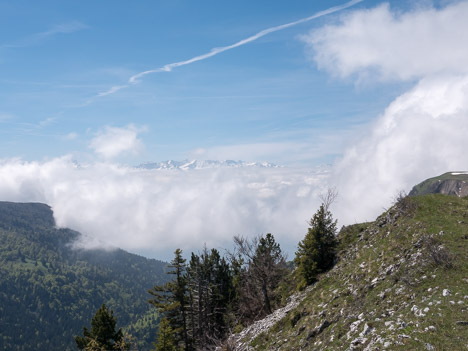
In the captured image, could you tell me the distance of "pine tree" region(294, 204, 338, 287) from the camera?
4375 centimetres

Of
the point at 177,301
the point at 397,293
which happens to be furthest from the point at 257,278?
the point at 397,293

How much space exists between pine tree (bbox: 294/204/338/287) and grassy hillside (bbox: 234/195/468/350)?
4.52m

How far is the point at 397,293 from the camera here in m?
22.3

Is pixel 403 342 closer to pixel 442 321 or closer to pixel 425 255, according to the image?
pixel 442 321

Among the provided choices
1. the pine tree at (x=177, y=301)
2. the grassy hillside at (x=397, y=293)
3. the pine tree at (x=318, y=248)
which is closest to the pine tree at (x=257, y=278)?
the pine tree at (x=318, y=248)

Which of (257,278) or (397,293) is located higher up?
(257,278)

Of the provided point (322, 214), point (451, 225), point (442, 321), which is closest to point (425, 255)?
point (451, 225)

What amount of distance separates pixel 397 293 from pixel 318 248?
22615 millimetres

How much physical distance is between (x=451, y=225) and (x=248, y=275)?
33.7 m

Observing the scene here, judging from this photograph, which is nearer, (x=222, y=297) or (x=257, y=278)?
(x=257, y=278)

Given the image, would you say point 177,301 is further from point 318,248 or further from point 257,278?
point 318,248

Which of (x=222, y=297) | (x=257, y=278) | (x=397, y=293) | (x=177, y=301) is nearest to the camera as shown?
(x=397, y=293)

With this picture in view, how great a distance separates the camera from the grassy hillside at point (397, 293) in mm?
16766

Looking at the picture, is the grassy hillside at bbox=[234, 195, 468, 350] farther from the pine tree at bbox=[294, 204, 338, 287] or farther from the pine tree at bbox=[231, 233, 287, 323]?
the pine tree at bbox=[231, 233, 287, 323]
